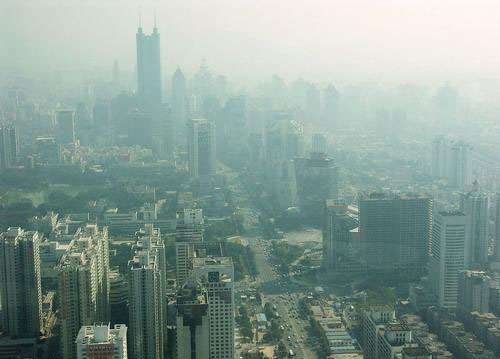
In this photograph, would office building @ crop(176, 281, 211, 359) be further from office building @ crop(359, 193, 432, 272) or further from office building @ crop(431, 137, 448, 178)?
office building @ crop(431, 137, 448, 178)

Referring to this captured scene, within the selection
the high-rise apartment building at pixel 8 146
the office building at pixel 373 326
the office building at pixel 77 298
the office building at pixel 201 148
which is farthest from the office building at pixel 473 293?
the high-rise apartment building at pixel 8 146

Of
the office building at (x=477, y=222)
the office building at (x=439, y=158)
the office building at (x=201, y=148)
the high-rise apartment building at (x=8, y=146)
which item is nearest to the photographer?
the office building at (x=477, y=222)

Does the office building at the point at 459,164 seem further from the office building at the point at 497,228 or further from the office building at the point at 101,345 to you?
the office building at the point at 101,345

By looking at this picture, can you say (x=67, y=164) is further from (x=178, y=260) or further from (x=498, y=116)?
(x=498, y=116)

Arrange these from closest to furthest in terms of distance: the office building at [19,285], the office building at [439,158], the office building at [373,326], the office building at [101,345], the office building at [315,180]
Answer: the office building at [101,345]
the office building at [373,326]
the office building at [19,285]
the office building at [315,180]
the office building at [439,158]

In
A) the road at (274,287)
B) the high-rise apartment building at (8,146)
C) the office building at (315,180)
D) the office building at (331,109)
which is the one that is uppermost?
the office building at (331,109)
